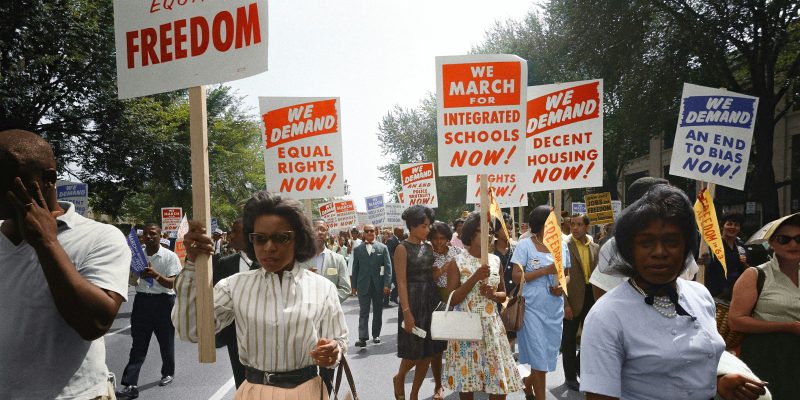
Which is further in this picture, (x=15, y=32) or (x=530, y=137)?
(x=15, y=32)

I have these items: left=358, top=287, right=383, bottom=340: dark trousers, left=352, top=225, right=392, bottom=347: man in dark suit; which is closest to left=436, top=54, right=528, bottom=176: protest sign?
left=358, top=287, right=383, bottom=340: dark trousers

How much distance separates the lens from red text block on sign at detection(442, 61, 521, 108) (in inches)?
233

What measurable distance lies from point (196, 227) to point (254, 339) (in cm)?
60

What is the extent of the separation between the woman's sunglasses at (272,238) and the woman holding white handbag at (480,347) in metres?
2.47

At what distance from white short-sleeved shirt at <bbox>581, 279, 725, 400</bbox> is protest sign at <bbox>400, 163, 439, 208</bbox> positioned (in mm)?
13134

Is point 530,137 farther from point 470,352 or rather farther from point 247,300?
point 247,300

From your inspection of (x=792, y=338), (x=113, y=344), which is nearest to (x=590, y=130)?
(x=792, y=338)

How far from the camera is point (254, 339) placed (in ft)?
9.55

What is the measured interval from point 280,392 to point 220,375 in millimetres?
5607

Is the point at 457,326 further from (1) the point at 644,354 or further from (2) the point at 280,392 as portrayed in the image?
(1) the point at 644,354

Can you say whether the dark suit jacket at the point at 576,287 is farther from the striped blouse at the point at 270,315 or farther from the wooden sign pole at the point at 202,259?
the wooden sign pole at the point at 202,259

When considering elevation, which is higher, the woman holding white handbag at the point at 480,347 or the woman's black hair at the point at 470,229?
the woman's black hair at the point at 470,229

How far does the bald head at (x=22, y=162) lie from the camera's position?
2.12 metres

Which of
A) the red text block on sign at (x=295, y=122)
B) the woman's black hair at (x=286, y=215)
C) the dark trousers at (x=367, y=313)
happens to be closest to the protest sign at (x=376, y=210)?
the dark trousers at (x=367, y=313)
